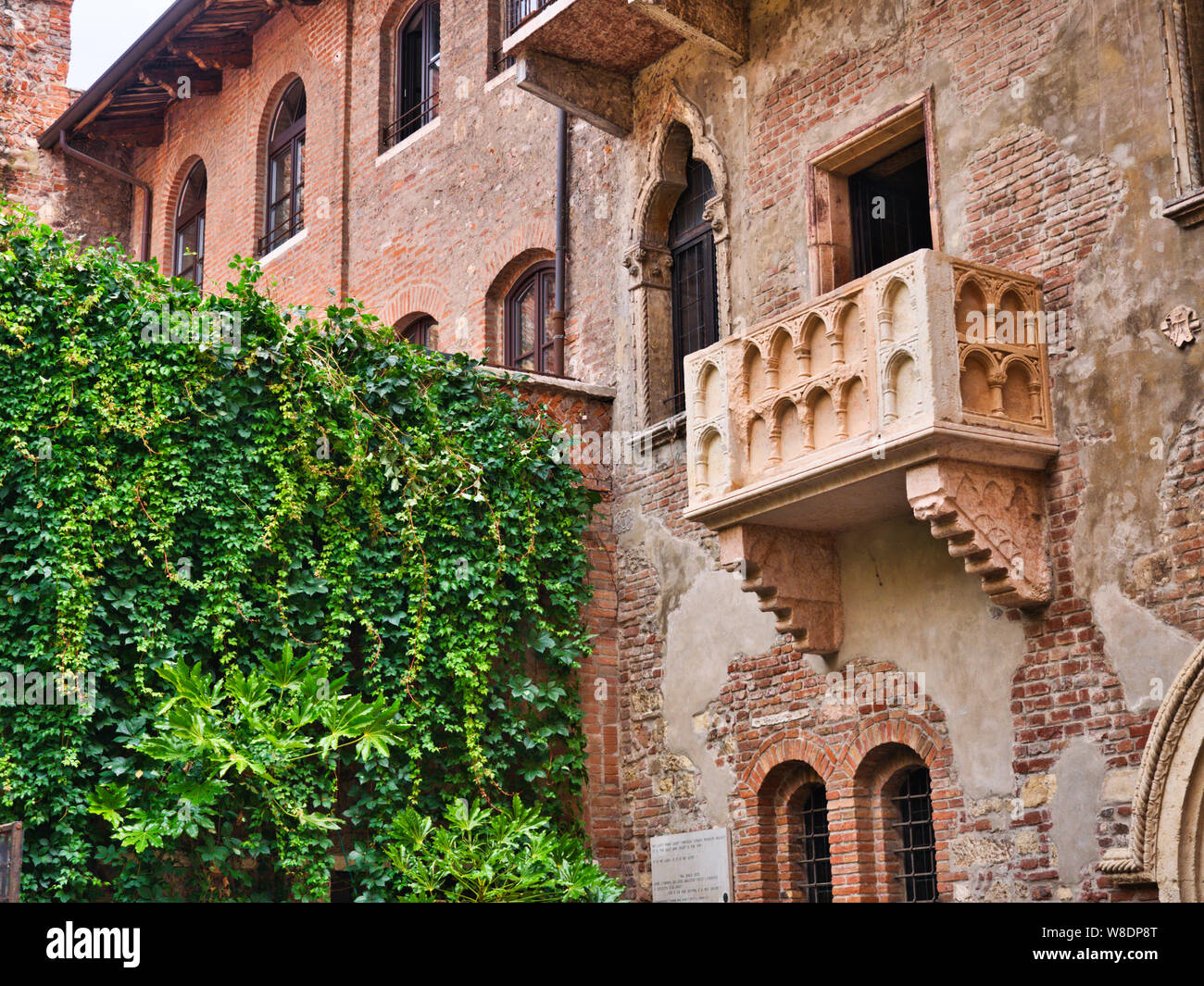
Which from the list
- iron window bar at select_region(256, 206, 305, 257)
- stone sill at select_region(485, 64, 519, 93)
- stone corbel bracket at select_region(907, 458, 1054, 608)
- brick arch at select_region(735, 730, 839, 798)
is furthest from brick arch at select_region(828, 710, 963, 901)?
iron window bar at select_region(256, 206, 305, 257)

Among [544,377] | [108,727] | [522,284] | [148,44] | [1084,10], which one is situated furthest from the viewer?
[148,44]

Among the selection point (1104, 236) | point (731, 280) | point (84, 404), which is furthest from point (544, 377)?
point (1104, 236)

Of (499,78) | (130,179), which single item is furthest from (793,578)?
(130,179)

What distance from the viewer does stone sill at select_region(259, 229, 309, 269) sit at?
56.6 ft

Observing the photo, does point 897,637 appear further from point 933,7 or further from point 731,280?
point 933,7

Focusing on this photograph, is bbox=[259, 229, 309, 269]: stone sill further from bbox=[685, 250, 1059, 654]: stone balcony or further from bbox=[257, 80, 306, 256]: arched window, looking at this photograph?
bbox=[685, 250, 1059, 654]: stone balcony

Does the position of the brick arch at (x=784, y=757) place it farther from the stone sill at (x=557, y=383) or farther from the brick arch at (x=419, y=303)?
the brick arch at (x=419, y=303)

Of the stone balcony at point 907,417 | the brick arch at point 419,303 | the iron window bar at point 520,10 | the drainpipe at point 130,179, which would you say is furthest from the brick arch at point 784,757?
the drainpipe at point 130,179

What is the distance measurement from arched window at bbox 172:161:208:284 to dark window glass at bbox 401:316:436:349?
5.51m

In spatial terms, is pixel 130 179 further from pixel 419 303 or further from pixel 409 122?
pixel 419 303

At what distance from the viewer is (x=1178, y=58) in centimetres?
811

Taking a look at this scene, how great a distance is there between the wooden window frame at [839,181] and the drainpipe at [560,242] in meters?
3.02

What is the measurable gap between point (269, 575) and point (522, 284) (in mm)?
4958

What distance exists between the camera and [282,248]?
57.6ft
